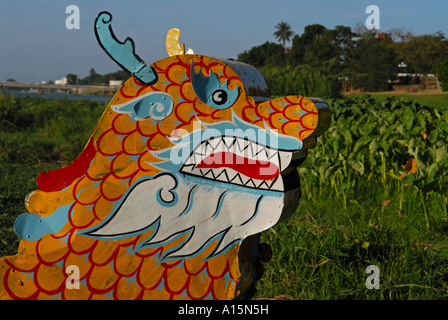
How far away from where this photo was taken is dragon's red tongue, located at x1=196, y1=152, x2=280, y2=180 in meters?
1.83

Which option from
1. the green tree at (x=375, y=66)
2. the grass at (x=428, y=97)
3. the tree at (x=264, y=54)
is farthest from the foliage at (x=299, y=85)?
the tree at (x=264, y=54)

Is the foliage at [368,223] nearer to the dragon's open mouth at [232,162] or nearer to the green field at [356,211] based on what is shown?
the green field at [356,211]

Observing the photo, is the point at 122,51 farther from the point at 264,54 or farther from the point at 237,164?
the point at 264,54

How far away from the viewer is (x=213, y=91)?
1.85 m

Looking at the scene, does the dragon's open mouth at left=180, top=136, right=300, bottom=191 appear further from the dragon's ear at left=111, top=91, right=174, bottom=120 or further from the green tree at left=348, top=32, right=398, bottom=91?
the green tree at left=348, top=32, right=398, bottom=91

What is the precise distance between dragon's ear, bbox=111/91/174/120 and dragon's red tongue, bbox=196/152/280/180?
22 cm

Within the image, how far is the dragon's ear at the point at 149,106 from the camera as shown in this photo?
6.05 ft

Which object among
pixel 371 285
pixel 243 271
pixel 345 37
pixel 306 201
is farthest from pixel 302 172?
pixel 345 37

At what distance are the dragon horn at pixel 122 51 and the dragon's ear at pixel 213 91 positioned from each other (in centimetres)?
15

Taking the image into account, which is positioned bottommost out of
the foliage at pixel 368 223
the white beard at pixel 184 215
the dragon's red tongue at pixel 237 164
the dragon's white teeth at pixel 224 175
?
the foliage at pixel 368 223

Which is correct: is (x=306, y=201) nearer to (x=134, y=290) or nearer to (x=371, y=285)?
(x=371, y=285)

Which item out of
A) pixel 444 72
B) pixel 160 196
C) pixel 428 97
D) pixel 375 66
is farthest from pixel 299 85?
pixel 375 66

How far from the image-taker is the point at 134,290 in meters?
1.86

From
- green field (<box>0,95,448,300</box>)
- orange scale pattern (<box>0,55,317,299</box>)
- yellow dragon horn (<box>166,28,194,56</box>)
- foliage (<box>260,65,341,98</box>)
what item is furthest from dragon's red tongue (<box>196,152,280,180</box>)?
foliage (<box>260,65,341,98</box>)
